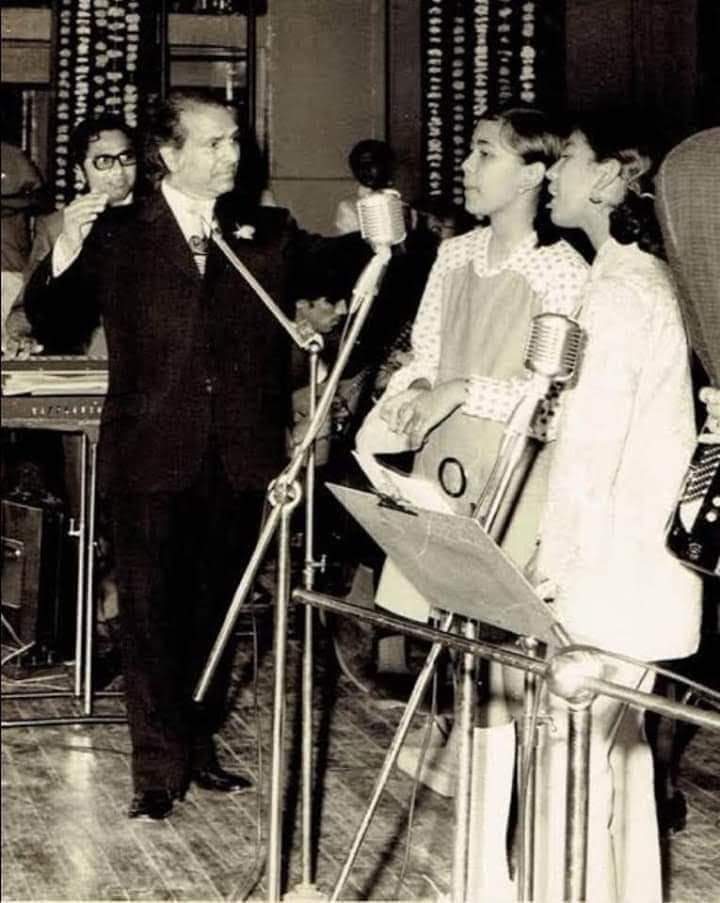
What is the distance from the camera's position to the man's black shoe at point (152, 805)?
3.93 m

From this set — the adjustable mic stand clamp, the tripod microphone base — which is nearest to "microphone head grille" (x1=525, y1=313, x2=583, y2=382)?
the adjustable mic stand clamp

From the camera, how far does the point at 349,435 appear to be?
5.22 metres

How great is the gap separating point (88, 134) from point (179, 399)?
1.51 metres

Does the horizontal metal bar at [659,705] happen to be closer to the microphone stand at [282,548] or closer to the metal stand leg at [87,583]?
the microphone stand at [282,548]

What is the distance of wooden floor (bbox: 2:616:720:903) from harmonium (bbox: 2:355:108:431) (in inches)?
34.9

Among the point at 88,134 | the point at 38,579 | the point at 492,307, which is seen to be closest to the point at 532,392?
the point at 492,307

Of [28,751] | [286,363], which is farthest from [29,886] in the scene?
[286,363]

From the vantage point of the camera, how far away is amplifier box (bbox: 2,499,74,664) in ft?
17.5

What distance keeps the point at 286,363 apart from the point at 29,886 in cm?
137

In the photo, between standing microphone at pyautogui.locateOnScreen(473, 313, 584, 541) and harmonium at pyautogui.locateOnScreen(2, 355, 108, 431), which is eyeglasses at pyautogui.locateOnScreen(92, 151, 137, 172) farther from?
standing microphone at pyautogui.locateOnScreen(473, 313, 584, 541)

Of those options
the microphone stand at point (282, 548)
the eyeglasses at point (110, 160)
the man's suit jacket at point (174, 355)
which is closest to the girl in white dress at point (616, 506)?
the microphone stand at point (282, 548)

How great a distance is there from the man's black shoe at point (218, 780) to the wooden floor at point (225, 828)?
1.8 inches

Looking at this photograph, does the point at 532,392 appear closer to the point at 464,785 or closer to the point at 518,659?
the point at 518,659

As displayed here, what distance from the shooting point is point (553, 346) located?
220 cm
